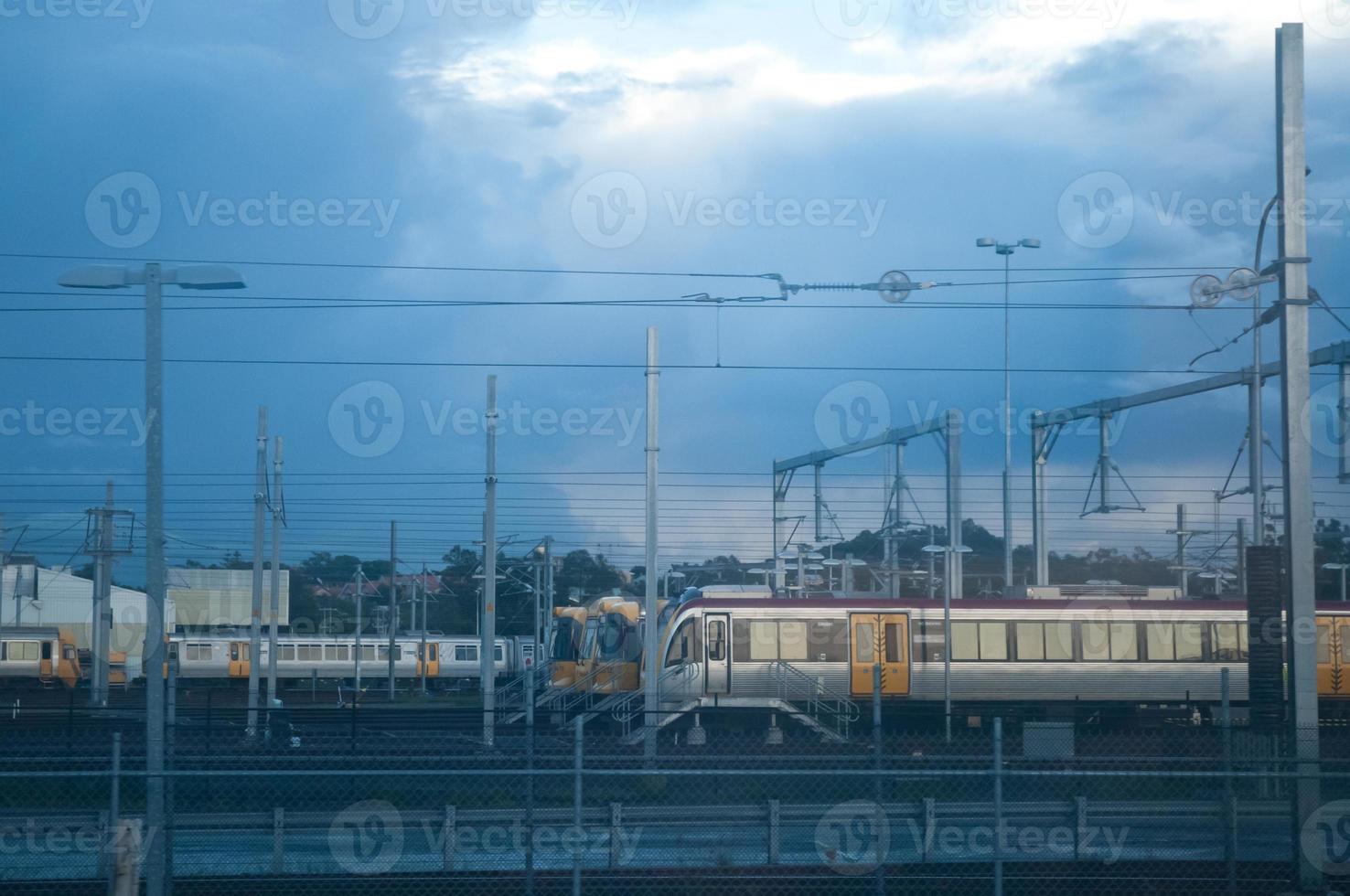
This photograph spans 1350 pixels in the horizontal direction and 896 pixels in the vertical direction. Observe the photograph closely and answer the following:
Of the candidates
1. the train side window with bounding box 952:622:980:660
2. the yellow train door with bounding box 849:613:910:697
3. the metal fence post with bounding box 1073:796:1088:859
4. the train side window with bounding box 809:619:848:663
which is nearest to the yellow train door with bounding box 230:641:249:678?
the train side window with bounding box 809:619:848:663

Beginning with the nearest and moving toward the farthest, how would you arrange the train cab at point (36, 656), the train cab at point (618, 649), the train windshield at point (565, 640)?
1. the train cab at point (618, 649)
2. the train windshield at point (565, 640)
3. the train cab at point (36, 656)

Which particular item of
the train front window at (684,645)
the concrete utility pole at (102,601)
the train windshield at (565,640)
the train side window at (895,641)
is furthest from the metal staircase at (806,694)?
the concrete utility pole at (102,601)

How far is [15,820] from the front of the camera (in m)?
11.4

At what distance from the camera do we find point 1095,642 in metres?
28.1

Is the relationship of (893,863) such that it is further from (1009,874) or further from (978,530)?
(978,530)

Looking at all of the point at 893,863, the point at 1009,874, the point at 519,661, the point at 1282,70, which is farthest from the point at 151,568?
the point at 519,661

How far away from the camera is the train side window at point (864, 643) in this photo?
90.6 feet

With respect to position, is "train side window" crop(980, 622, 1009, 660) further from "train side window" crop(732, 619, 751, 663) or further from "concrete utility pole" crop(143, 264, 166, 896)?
"concrete utility pole" crop(143, 264, 166, 896)

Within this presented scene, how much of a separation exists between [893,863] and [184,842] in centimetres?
666

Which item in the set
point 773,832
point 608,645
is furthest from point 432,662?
point 773,832

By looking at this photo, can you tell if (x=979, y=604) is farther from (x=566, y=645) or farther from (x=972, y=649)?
(x=566, y=645)

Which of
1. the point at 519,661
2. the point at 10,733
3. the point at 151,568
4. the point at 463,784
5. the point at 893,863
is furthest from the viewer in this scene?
the point at 519,661

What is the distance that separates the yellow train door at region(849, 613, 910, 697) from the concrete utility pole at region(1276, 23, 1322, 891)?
16.3m

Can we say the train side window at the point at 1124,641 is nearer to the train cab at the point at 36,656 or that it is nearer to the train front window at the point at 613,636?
the train front window at the point at 613,636
